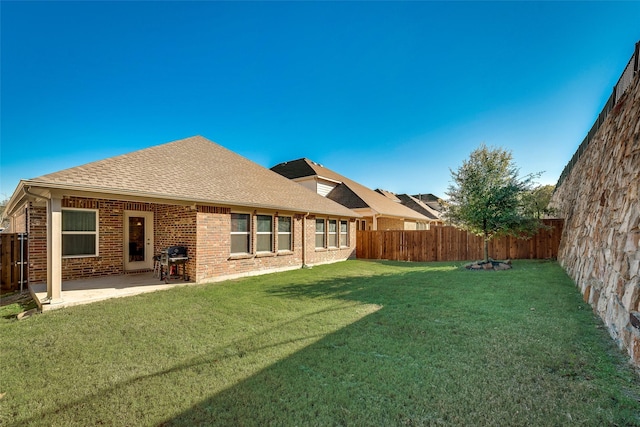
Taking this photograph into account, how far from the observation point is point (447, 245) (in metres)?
14.6

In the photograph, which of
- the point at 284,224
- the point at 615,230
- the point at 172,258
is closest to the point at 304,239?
the point at 284,224

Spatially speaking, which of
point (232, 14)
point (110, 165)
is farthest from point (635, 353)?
point (232, 14)

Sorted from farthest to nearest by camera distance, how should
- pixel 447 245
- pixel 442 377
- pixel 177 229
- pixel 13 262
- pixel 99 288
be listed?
1. pixel 447 245
2. pixel 177 229
3. pixel 13 262
4. pixel 99 288
5. pixel 442 377

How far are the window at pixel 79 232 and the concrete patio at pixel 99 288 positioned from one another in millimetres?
949

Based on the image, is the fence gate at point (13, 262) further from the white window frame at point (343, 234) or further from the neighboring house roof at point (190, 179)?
the white window frame at point (343, 234)

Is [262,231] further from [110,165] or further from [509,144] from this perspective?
[509,144]

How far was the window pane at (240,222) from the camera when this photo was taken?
383 inches

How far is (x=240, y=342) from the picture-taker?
411 centimetres

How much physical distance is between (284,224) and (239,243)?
2.32 m

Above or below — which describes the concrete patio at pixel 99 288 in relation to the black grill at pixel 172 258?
below

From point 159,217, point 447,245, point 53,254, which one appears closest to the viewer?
point 53,254

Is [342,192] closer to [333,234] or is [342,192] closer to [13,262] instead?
[333,234]

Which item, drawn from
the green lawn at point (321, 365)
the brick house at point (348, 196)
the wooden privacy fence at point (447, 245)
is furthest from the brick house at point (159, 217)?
the brick house at point (348, 196)

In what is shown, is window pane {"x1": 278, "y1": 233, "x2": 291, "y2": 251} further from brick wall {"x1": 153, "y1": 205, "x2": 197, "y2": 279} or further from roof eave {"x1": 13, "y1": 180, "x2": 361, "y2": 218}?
brick wall {"x1": 153, "y1": 205, "x2": 197, "y2": 279}
